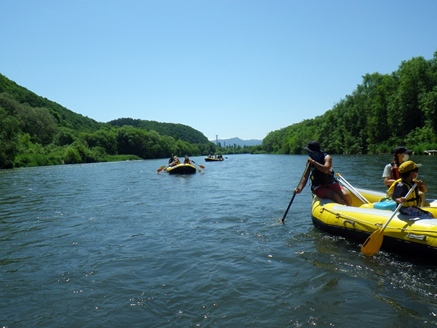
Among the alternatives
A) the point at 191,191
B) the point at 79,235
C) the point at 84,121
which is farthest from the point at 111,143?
the point at 79,235

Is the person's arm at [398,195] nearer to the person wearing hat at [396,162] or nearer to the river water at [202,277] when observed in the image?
the river water at [202,277]

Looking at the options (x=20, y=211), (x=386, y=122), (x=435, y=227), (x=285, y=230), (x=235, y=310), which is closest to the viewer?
(x=235, y=310)

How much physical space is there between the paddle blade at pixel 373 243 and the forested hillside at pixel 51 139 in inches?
1435

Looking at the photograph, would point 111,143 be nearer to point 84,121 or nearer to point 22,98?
point 22,98

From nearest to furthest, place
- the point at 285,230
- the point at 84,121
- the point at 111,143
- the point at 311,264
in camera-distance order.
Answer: the point at 311,264, the point at 285,230, the point at 111,143, the point at 84,121

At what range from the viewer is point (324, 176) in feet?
23.1

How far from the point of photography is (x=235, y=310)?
11.7 ft

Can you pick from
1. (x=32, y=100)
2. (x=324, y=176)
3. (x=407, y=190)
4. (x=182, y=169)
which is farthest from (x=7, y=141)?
(x=32, y=100)

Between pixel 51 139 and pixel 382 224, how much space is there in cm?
7279

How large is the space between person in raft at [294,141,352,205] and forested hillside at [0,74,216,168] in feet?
114

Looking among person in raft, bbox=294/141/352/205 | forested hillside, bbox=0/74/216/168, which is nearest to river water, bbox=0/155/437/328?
person in raft, bbox=294/141/352/205

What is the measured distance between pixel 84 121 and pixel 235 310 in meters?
136

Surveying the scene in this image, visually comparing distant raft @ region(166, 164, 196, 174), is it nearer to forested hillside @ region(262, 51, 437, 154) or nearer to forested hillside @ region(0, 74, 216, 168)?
forested hillside @ region(0, 74, 216, 168)

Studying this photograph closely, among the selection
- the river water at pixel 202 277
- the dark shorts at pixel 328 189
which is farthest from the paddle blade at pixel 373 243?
the dark shorts at pixel 328 189
